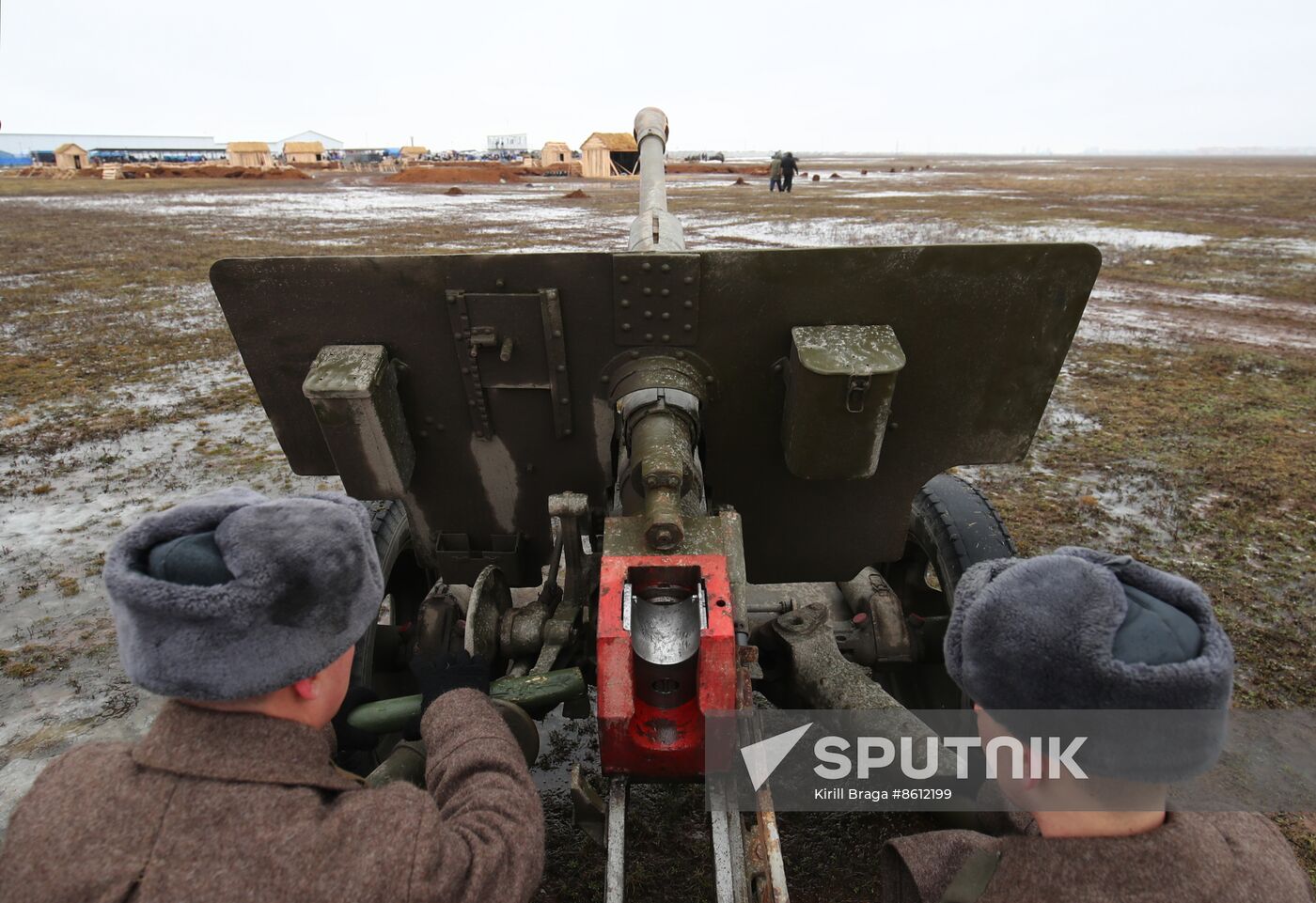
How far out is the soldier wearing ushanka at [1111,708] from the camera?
962 millimetres

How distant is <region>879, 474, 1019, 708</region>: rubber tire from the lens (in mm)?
2994

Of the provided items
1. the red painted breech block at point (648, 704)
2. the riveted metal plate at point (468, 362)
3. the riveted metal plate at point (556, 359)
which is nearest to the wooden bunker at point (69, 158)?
the riveted metal plate at point (468, 362)

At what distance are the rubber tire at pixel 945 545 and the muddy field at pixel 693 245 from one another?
715 millimetres

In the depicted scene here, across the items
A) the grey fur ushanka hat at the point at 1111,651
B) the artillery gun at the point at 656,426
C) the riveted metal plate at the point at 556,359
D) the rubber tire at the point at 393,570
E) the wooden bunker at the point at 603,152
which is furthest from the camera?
the wooden bunker at the point at 603,152

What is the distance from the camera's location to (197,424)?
21.2 ft

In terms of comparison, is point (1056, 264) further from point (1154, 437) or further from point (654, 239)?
point (1154, 437)

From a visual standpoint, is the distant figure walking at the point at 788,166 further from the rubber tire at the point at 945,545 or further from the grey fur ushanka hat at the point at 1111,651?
the grey fur ushanka hat at the point at 1111,651

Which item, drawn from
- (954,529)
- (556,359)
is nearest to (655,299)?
(556,359)

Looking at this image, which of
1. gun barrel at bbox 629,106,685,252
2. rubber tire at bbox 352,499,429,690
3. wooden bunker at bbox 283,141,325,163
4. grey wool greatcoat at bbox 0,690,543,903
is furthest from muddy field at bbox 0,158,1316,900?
wooden bunker at bbox 283,141,325,163

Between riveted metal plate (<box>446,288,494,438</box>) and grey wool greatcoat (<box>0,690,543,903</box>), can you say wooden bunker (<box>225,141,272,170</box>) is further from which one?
grey wool greatcoat (<box>0,690,543,903</box>)

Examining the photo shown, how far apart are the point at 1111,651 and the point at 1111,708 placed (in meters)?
0.08

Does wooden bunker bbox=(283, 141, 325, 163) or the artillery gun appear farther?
wooden bunker bbox=(283, 141, 325, 163)

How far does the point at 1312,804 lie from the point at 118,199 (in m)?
37.5

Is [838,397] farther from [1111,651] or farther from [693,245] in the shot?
[693,245]
